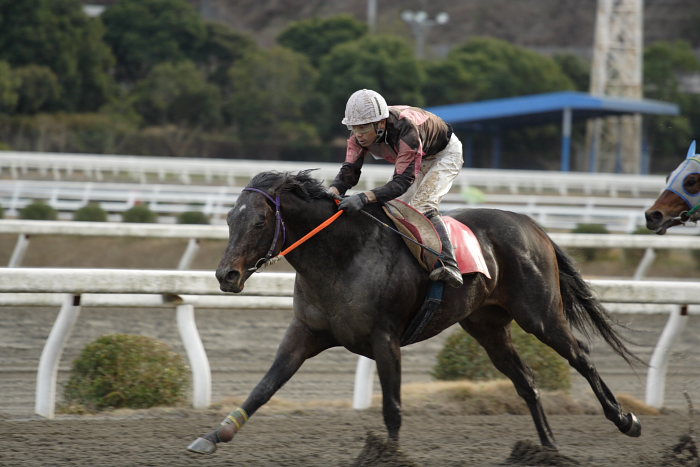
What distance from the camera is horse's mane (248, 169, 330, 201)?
439cm

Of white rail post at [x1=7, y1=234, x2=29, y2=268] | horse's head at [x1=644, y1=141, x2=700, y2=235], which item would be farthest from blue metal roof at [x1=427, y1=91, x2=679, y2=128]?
horse's head at [x1=644, y1=141, x2=700, y2=235]

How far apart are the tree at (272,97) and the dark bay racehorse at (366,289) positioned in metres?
37.4

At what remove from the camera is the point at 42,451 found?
4555 mm

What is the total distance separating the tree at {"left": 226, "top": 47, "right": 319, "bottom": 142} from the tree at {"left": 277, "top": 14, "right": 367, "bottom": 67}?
8.25 meters

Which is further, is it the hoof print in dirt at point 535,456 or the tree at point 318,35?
the tree at point 318,35

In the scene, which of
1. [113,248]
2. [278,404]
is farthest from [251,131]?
[278,404]

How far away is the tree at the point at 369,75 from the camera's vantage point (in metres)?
44.0

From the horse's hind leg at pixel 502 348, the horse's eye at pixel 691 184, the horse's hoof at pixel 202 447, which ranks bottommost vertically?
the horse's hoof at pixel 202 447

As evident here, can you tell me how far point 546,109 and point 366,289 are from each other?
2919 centimetres

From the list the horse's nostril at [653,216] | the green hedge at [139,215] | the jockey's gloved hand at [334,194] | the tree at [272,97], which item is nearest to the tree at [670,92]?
the tree at [272,97]

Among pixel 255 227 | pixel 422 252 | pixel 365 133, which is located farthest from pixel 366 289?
pixel 365 133

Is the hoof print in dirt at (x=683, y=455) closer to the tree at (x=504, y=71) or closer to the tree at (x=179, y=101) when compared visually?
the tree at (x=179, y=101)

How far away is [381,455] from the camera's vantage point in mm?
4414

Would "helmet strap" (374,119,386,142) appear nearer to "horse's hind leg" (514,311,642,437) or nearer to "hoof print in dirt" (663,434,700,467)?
"horse's hind leg" (514,311,642,437)
